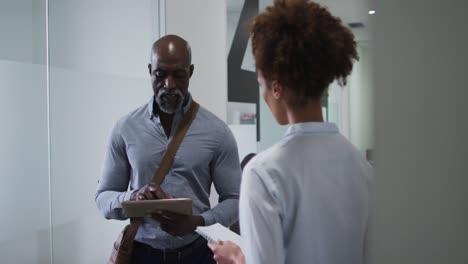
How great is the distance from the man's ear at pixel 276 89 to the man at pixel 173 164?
870mm

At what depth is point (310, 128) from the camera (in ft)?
2.99

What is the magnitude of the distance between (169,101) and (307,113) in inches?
38.4

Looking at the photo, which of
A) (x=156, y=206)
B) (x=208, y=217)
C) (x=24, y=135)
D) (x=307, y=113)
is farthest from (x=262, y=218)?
(x=24, y=135)

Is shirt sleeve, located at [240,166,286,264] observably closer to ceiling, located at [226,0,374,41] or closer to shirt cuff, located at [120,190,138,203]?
ceiling, located at [226,0,374,41]

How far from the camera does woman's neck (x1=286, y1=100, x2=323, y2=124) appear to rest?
0.93 m

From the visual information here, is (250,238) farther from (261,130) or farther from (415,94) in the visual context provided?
(261,130)

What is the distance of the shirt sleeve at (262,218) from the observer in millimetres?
858

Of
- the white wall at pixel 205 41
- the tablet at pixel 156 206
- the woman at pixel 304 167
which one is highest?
the white wall at pixel 205 41

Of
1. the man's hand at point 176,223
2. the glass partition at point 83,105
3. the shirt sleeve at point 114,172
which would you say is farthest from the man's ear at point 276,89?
the glass partition at point 83,105

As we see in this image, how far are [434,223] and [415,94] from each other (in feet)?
0.51

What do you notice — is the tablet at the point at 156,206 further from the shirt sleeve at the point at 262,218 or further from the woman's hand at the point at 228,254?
the shirt sleeve at the point at 262,218

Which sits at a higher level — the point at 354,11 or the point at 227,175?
the point at 354,11

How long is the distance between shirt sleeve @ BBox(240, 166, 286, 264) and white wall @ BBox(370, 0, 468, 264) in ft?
1.18

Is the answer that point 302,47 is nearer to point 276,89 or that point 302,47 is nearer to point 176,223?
point 276,89
